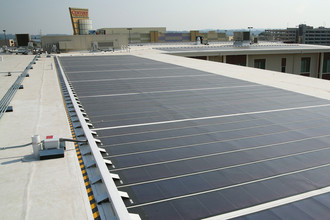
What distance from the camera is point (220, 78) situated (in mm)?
24609

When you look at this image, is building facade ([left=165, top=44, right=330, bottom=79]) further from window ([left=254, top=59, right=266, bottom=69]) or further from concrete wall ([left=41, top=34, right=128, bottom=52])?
concrete wall ([left=41, top=34, right=128, bottom=52])

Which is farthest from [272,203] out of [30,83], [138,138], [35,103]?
[30,83]

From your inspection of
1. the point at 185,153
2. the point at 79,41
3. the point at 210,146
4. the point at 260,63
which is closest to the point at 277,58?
the point at 260,63

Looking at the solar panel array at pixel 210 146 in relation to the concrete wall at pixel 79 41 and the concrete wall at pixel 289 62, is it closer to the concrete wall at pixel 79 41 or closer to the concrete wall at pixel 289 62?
the concrete wall at pixel 289 62

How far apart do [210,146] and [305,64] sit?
179 feet

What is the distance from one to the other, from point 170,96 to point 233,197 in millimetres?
11183

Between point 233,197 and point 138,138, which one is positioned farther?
point 138,138

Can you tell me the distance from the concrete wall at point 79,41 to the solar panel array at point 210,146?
143 ft

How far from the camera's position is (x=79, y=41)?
61.8m

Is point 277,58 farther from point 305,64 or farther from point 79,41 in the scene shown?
point 79,41

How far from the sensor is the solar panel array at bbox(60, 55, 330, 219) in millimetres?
7316

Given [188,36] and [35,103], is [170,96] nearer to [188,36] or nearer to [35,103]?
[35,103]

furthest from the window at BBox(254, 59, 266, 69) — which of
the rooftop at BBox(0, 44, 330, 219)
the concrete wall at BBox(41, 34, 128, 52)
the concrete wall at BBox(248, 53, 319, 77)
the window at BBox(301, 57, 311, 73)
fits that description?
the rooftop at BBox(0, 44, 330, 219)

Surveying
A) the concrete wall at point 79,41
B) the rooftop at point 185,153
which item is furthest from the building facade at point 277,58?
the rooftop at point 185,153
